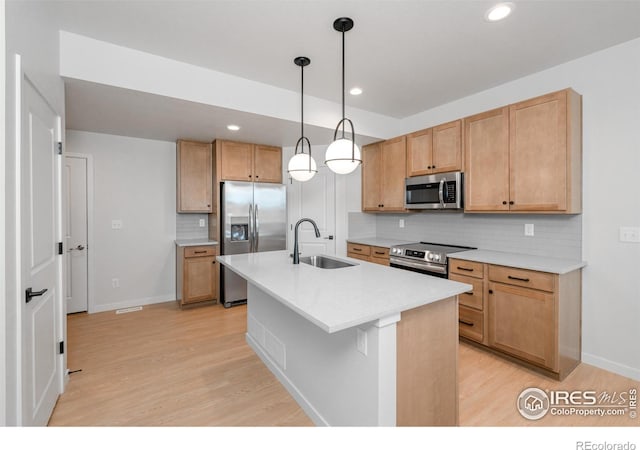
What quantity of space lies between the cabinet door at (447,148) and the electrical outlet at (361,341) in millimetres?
2439

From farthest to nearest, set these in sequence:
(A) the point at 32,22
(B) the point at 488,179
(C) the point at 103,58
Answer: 1. (B) the point at 488,179
2. (C) the point at 103,58
3. (A) the point at 32,22

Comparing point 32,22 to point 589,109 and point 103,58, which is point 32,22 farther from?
point 589,109

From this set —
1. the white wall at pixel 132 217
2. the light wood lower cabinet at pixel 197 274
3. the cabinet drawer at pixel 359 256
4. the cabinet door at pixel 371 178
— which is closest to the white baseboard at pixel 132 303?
the white wall at pixel 132 217

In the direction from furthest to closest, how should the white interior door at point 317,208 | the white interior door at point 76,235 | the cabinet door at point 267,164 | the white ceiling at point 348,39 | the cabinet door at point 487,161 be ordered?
the white interior door at point 317,208 → the cabinet door at point 267,164 → the white interior door at point 76,235 → the cabinet door at point 487,161 → the white ceiling at point 348,39

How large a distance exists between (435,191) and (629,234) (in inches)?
64.1

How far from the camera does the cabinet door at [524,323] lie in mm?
2375

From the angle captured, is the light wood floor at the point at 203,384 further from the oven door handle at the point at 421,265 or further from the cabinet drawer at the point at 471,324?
the oven door handle at the point at 421,265

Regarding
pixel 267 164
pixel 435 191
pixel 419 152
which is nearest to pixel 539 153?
pixel 435 191

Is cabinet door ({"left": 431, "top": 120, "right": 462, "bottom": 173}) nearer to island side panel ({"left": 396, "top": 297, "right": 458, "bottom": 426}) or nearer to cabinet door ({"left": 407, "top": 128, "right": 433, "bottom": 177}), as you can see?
cabinet door ({"left": 407, "top": 128, "right": 433, "bottom": 177})

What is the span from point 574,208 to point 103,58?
3.98m

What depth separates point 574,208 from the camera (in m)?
2.55

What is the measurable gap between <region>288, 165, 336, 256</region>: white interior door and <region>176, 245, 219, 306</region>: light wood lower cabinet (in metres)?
1.25
